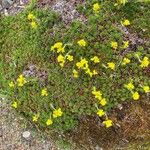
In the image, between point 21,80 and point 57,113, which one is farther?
point 21,80

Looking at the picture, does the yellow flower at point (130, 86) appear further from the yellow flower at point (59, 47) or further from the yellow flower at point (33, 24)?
the yellow flower at point (33, 24)

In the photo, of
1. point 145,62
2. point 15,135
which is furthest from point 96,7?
point 15,135

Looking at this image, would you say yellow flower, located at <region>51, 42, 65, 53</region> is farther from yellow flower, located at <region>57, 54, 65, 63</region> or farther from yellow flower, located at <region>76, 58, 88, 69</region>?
yellow flower, located at <region>76, 58, 88, 69</region>

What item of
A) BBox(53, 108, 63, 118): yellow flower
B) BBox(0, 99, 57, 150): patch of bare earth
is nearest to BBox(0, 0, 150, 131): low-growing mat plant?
BBox(53, 108, 63, 118): yellow flower

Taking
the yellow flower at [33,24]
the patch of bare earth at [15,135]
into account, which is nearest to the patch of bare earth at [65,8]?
the yellow flower at [33,24]

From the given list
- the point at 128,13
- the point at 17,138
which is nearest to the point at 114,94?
the point at 128,13

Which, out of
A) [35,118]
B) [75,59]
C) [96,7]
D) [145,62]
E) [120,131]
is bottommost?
[120,131]

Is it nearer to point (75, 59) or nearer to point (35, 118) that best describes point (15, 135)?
point (35, 118)

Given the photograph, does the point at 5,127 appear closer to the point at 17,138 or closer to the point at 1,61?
the point at 17,138

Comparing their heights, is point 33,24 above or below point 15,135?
above
